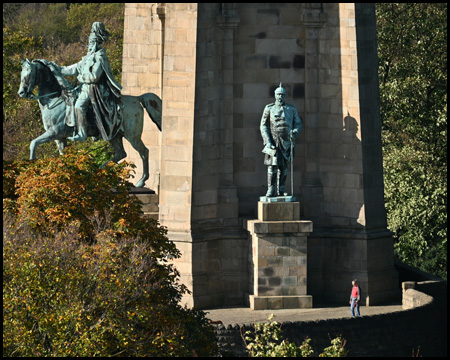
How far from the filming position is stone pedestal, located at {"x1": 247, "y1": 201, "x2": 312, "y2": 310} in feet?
164

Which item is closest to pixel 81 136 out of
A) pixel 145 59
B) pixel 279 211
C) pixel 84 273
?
pixel 145 59

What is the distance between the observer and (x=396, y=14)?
68312 mm

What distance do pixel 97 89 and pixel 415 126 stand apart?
19.1m

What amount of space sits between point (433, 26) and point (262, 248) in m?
20.7

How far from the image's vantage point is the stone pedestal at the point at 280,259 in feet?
164

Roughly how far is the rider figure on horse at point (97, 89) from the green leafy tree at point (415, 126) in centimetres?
1668

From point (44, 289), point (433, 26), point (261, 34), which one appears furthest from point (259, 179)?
point (433, 26)

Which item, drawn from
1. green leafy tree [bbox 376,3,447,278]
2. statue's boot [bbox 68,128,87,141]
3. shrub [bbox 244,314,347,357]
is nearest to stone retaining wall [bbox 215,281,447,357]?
shrub [bbox 244,314,347,357]

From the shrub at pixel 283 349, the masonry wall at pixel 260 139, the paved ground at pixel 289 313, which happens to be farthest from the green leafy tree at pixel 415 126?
the shrub at pixel 283 349

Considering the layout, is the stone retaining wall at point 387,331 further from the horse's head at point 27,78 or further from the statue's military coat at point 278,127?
the horse's head at point 27,78

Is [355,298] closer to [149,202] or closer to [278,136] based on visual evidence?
[278,136]

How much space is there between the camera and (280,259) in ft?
165

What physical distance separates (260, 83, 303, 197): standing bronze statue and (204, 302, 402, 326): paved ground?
148 inches

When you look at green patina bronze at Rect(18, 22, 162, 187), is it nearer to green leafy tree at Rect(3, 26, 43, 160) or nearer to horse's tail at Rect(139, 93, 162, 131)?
horse's tail at Rect(139, 93, 162, 131)
